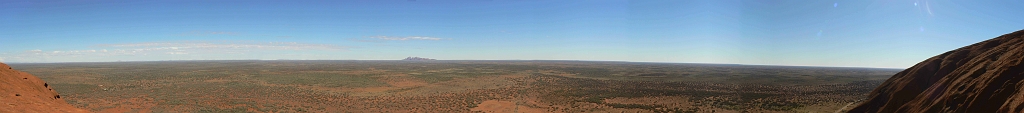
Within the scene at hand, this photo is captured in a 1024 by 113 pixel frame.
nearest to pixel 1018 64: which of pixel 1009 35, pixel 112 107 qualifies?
pixel 1009 35

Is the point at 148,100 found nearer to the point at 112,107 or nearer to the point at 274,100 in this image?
the point at 112,107

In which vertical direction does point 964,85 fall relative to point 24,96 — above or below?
above

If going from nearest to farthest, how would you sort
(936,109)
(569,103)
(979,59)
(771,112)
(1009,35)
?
(936,109) → (979,59) → (1009,35) → (771,112) → (569,103)

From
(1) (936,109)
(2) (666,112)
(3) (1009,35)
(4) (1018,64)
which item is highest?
(3) (1009,35)

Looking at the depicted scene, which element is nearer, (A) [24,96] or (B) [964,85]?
(B) [964,85]

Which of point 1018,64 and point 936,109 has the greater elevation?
point 1018,64
